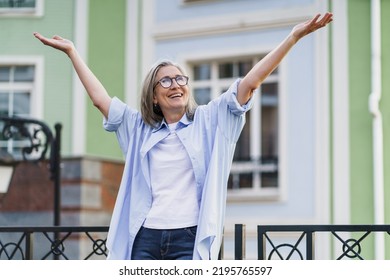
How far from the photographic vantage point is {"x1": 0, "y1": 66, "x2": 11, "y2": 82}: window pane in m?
3.44

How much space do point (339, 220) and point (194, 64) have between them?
105cm

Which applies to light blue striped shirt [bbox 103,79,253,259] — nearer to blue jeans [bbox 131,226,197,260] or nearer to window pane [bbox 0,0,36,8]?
blue jeans [bbox 131,226,197,260]

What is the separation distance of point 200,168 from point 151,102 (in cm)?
15

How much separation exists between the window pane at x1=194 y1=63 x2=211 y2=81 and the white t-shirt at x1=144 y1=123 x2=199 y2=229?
107 inches

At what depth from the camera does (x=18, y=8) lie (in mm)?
3090

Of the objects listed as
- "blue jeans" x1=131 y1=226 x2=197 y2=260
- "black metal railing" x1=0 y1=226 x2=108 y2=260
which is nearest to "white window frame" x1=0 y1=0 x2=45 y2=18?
"black metal railing" x1=0 y1=226 x2=108 y2=260

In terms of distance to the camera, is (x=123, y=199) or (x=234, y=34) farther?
(x=234, y=34)

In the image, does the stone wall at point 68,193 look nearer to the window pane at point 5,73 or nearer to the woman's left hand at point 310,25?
the window pane at point 5,73

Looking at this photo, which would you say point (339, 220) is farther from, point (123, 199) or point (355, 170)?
point (123, 199)

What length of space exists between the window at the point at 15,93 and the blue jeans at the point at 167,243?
1.88 metres

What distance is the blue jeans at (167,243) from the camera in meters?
1.59

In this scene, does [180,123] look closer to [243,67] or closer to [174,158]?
[174,158]

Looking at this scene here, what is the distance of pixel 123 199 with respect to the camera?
1661 millimetres
